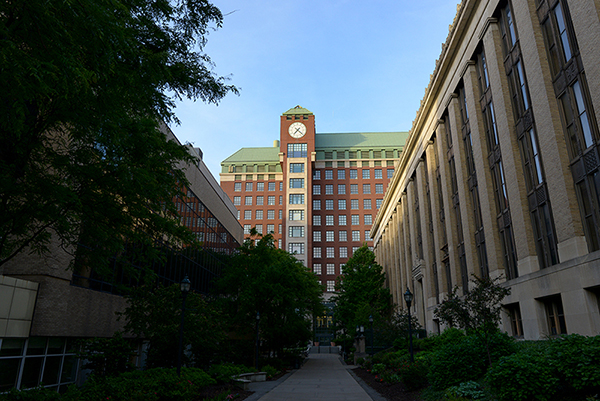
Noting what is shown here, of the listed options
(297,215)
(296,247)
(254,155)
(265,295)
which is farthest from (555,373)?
(254,155)

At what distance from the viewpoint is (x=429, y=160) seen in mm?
41938

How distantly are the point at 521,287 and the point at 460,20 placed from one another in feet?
64.9

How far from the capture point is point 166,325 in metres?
21.5

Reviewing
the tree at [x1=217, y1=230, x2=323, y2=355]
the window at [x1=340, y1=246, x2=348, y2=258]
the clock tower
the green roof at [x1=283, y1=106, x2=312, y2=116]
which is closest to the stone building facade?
the tree at [x1=217, y1=230, x2=323, y2=355]

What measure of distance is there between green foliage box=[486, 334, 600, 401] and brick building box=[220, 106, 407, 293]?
80.1 m

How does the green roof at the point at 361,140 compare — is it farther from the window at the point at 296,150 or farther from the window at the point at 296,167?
the window at the point at 296,167

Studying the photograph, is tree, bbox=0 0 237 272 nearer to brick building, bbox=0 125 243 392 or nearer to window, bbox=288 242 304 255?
brick building, bbox=0 125 243 392

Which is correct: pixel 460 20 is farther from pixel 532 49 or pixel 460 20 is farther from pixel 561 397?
pixel 561 397

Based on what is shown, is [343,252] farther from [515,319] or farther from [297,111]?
[515,319]

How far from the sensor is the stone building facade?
17.6 metres

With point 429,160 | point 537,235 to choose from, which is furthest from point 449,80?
point 537,235

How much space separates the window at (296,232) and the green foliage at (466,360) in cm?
7679

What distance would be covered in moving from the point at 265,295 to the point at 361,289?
1438 inches

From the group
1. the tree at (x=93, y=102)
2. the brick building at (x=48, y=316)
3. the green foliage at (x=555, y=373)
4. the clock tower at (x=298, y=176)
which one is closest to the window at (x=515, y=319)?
the green foliage at (x=555, y=373)
